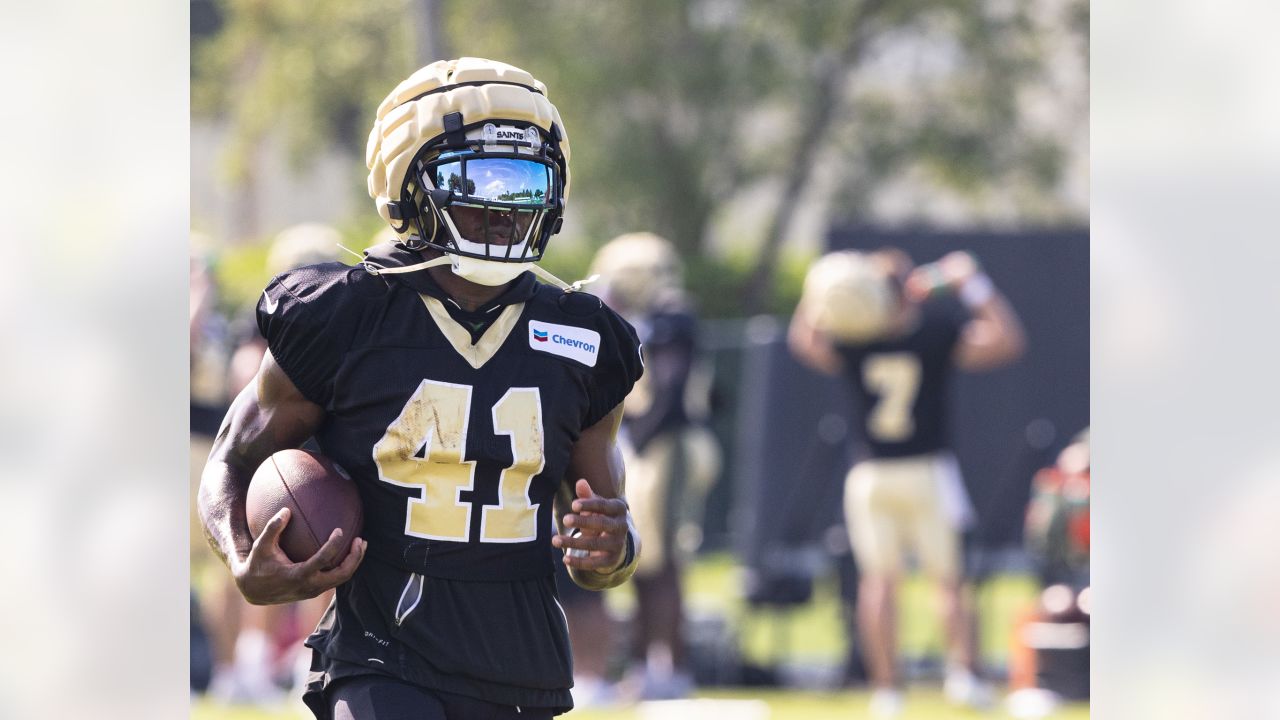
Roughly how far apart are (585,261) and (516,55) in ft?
10.8

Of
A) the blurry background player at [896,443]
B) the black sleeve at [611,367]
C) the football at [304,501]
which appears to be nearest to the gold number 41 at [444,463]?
the football at [304,501]

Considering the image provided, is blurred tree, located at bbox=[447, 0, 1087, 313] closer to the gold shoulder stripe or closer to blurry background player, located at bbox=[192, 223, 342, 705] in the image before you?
blurry background player, located at bbox=[192, 223, 342, 705]

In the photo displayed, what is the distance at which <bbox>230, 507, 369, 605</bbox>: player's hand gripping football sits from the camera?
349 centimetres

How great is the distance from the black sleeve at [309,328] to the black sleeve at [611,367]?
53cm

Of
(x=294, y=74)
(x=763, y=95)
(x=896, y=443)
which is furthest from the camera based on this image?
(x=294, y=74)

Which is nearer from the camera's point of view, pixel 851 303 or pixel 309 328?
pixel 309 328

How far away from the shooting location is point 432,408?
3705mm

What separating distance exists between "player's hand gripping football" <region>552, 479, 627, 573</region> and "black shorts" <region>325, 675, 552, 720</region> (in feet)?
1.08

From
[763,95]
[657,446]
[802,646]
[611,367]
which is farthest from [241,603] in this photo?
[763,95]

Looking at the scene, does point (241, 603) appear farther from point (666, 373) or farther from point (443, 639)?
point (443, 639)

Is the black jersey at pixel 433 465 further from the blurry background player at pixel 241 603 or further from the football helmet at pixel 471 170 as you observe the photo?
the blurry background player at pixel 241 603

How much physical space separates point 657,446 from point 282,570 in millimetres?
5912
